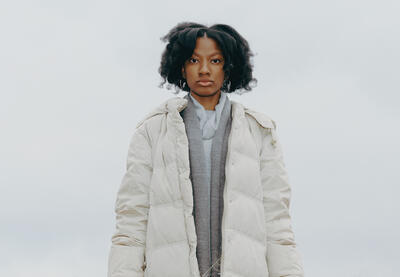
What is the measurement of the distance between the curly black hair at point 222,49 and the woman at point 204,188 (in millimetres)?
10

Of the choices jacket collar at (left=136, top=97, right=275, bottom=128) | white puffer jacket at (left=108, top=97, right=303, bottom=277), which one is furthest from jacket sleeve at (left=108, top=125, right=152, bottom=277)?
jacket collar at (left=136, top=97, right=275, bottom=128)

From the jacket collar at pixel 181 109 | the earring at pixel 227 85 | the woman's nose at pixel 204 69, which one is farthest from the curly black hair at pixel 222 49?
the jacket collar at pixel 181 109

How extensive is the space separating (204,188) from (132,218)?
0.46m

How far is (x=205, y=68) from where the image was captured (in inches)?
170

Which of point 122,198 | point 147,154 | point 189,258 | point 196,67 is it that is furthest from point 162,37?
point 189,258

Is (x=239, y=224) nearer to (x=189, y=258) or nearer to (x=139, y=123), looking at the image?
(x=189, y=258)

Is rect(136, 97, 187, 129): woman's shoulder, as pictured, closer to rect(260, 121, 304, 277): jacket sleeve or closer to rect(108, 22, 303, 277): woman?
rect(108, 22, 303, 277): woman

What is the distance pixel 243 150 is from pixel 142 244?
0.82 meters

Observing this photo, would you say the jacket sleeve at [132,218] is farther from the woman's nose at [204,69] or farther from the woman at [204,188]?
the woman's nose at [204,69]

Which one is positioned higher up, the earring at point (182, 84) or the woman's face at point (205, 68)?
the woman's face at point (205, 68)

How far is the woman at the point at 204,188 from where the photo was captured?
394 cm

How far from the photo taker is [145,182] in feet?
13.6

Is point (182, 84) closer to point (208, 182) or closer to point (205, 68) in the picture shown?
point (205, 68)

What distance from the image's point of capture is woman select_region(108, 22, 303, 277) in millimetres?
3936
